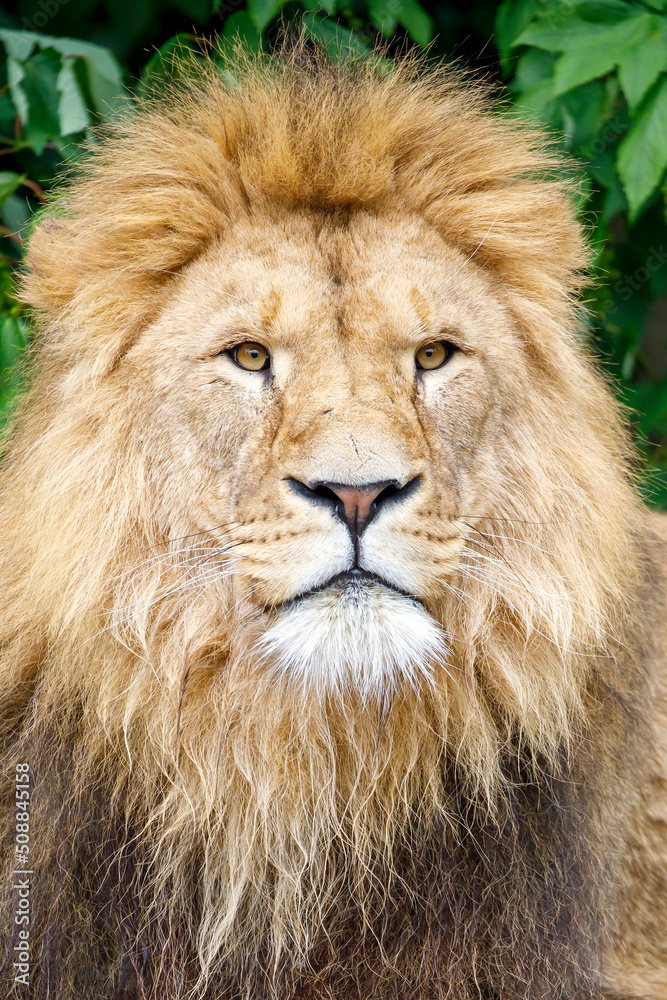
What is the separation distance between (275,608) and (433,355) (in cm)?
54

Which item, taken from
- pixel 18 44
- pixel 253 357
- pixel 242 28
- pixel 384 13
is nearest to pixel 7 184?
pixel 18 44

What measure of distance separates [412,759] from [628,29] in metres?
1.79

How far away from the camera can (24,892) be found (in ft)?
6.28

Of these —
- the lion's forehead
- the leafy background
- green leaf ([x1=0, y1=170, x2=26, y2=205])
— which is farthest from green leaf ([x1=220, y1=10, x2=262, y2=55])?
the lion's forehead

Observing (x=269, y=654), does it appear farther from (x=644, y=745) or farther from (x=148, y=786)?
(x=644, y=745)

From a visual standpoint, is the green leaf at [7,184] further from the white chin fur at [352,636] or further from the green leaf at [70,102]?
the white chin fur at [352,636]

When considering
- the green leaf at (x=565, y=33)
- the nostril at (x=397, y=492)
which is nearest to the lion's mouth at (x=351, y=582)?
the nostril at (x=397, y=492)

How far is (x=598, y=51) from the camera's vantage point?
2.54 meters

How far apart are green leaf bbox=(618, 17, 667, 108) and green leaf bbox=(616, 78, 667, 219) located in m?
0.06

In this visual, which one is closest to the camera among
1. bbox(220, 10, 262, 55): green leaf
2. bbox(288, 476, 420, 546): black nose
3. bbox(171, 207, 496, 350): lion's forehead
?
bbox(288, 476, 420, 546): black nose

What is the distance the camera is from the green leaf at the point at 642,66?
249 centimetres

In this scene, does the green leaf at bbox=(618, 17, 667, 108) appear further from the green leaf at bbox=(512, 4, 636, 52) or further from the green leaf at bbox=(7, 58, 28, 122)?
the green leaf at bbox=(7, 58, 28, 122)

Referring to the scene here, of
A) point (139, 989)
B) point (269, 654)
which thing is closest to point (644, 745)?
point (269, 654)

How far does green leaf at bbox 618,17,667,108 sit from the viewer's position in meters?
2.49
